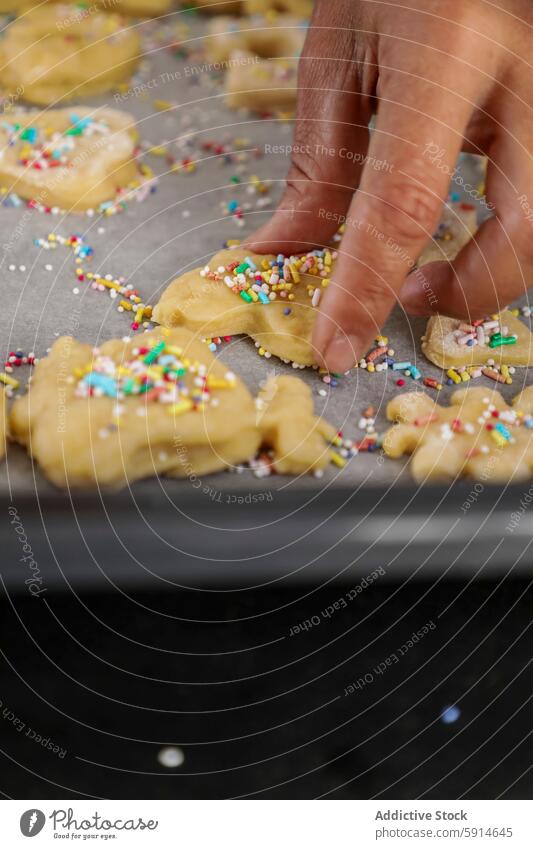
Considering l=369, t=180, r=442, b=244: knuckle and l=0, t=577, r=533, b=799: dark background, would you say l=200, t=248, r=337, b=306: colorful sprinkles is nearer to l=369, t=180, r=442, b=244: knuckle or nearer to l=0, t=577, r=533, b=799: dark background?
l=369, t=180, r=442, b=244: knuckle

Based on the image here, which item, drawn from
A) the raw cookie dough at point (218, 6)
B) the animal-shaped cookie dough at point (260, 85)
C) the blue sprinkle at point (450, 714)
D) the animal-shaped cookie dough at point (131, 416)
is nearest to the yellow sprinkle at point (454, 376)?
the animal-shaped cookie dough at point (131, 416)

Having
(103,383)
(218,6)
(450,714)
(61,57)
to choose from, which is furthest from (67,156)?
(450,714)

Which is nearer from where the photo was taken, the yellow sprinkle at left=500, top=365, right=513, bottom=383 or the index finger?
the index finger

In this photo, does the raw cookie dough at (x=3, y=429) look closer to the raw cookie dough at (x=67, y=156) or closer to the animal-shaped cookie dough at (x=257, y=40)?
the raw cookie dough at (x=67, y=156)

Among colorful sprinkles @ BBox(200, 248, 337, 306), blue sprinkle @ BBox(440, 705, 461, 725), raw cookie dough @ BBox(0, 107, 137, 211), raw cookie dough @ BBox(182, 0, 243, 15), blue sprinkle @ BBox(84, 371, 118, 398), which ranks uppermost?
raw cookie dough @ BBox(182, 0, 243, 15)

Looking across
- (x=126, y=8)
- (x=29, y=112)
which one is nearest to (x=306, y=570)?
(x=29, y=112)

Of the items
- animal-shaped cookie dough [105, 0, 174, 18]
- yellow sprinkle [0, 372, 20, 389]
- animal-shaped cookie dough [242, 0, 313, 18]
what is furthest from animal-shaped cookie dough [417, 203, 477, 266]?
animal-shaped cookie dough [105, 0, 174, 18]
